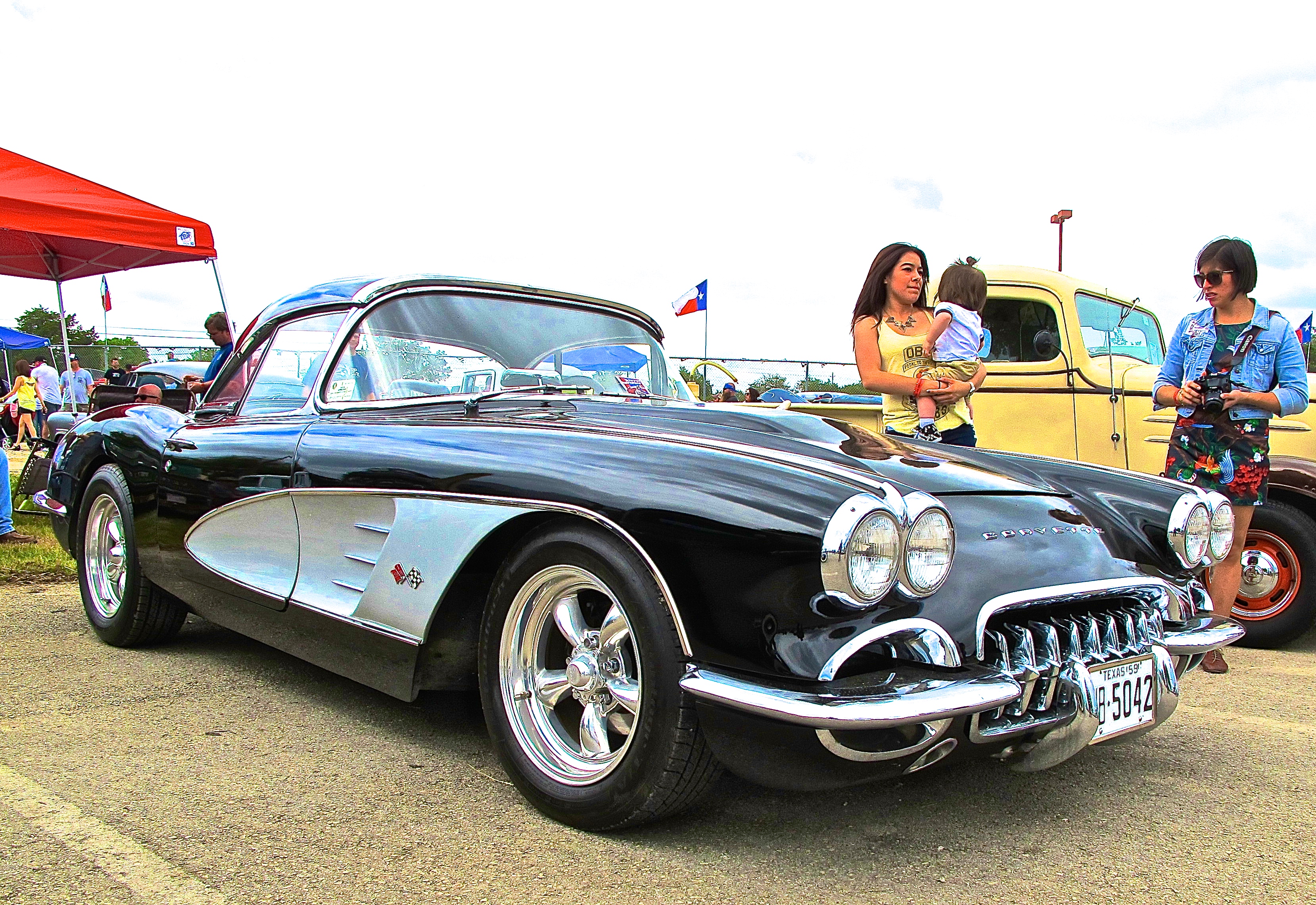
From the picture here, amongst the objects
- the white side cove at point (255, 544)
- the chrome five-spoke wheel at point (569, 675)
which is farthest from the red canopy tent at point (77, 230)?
the chrome five-spoke wheel at point (569, 675)

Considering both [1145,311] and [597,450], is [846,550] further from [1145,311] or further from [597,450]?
[1145,311]

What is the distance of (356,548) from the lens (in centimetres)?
263

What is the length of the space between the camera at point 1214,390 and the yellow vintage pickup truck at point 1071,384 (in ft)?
3.49

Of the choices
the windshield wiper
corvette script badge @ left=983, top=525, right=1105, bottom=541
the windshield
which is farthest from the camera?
the windshield

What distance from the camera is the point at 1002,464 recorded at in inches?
114

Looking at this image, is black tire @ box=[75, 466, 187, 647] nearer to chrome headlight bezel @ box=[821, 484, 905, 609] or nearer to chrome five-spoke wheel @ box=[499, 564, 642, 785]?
chrome five-spoke wheel @ box=[499, 564, 642, 785]

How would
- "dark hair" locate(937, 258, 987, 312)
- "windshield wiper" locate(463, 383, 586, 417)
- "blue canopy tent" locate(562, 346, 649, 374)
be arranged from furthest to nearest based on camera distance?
"dark hair" locate(937, 258, 987, 312) < "blue canopy tent" locate(562, 346, 649, 374) < "windshield wiper" locate(463, 383, 586, 417)

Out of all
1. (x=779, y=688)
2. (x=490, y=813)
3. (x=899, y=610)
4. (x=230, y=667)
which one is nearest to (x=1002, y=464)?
(x=899, y=610)

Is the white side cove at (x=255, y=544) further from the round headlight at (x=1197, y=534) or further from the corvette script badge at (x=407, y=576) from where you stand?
the round headlight at (x=1197, y=534)

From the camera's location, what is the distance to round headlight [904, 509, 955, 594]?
188 centimetres

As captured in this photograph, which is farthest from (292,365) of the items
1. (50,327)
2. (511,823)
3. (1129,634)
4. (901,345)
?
(50,327)

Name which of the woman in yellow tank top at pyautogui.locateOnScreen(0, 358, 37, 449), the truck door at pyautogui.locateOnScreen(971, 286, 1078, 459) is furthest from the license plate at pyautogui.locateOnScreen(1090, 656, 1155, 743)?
the woman in yellow tank top at pyautogui.locateOnScreen(0, 358, 37, 449)

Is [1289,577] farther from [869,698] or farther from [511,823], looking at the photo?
[511,823]

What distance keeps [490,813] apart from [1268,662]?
3.53m
